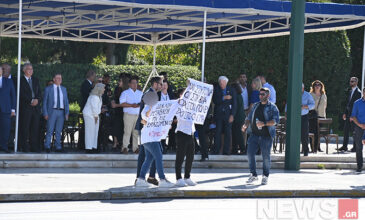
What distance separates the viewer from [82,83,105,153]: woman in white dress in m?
18.0

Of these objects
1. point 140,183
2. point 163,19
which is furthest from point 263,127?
point 163,19

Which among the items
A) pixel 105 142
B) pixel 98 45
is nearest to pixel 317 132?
pixel 105 142

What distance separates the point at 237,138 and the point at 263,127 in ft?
12.3

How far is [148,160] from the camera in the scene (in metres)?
14.4

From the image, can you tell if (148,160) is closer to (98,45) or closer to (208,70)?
(208,70)

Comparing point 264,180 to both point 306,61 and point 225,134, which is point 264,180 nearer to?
point 225,134

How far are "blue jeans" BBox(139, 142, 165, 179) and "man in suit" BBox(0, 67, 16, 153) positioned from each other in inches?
168

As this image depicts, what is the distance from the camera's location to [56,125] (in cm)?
1800

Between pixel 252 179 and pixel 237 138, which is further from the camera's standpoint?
pixel 237 138

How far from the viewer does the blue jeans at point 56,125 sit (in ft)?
58.4

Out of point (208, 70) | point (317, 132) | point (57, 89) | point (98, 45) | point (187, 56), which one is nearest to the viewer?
point (57, 89)

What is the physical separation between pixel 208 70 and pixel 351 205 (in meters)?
23.5

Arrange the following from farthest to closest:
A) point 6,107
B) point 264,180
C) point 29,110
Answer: point 29,110 < point 6,107 < point 264,180

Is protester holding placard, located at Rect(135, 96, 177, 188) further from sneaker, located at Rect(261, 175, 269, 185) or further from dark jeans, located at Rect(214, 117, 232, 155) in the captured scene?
dark jeans, located at Rect(214, 117, 232, 155)
